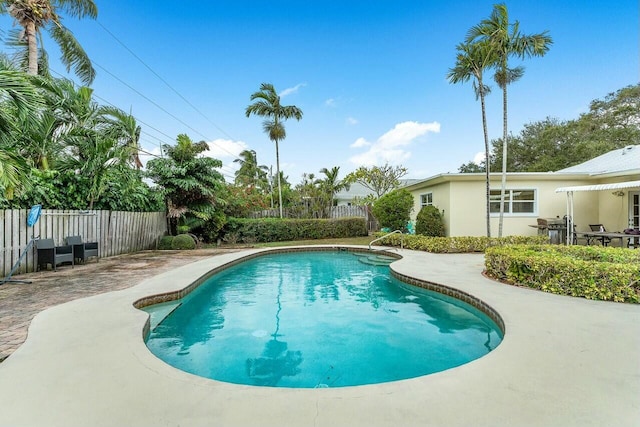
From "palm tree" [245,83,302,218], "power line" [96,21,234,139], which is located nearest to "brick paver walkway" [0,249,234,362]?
"power line" [96,21,234,139]

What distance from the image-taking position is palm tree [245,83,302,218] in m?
18.2

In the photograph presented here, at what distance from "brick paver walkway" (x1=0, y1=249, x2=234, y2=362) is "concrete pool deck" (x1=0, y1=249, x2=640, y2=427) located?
366 millimetres

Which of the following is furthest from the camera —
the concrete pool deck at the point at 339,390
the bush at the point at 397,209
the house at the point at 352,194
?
the house at the point at 352,194

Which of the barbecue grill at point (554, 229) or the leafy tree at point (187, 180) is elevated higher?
the leafy tree at point (187, 180)

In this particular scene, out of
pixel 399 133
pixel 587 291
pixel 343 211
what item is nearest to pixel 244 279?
pixel 587 291

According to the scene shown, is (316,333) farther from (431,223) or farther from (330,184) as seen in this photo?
(330,184)

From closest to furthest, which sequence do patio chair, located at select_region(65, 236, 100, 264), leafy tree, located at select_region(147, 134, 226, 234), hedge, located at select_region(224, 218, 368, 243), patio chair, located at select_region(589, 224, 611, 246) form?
1. patio chair, located at select_region(65, 236, 100, 264)
2. patio chair, located at select_region(589, 224, 611, 246)
3. leafy tree, located at select_region(147, 134, 226, 234)
4. hedge, located at select_region(224, 218, 368, 243)

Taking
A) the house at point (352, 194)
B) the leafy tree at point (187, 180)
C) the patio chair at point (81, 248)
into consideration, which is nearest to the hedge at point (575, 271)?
the patio chair at point (81, 248)

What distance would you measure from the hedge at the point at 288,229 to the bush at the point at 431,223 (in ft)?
14.5

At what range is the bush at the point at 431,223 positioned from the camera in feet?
43.5

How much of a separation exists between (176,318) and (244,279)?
3.31m

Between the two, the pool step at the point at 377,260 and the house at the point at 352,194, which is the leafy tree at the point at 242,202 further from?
the house at the point at 352,194

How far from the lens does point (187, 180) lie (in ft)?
45.6

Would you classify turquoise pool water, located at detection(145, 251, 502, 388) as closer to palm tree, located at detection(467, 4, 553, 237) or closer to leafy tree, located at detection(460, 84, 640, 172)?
palm tree, located at detection(467, 4, 553, 237)
